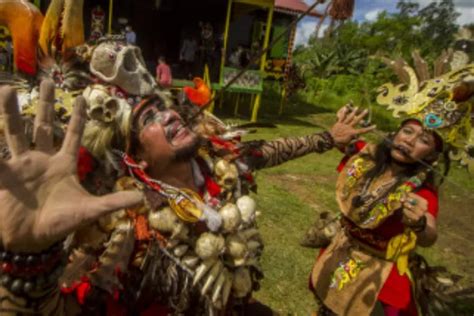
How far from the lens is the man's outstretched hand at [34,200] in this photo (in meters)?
1.19

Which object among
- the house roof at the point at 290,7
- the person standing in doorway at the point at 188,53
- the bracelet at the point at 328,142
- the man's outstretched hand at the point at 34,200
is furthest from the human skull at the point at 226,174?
the house roof at the point at 290,7

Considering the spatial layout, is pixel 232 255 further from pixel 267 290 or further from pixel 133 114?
pixel 267 290

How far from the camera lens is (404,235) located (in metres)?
2.53

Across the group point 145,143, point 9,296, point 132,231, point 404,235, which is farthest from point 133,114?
point 404,235

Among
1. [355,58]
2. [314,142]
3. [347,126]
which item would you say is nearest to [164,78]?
[314,142]

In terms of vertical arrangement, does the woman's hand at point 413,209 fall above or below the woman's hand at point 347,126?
below

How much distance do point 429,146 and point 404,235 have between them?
1.97 feet

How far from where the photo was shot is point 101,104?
179cm

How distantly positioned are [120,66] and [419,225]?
1871 mm

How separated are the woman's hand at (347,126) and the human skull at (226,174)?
0.83 metres

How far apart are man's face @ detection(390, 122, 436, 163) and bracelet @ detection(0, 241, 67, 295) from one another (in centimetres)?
215

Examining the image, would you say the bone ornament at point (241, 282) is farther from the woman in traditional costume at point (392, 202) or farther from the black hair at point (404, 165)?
the black hair at point (404, 165)

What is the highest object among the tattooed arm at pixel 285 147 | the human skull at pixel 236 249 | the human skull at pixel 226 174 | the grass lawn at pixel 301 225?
the tattooed arm at pixel 285 147

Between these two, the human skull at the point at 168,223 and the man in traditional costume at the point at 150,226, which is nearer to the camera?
the man in traditional costume at the point at 150,226
